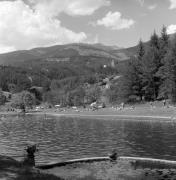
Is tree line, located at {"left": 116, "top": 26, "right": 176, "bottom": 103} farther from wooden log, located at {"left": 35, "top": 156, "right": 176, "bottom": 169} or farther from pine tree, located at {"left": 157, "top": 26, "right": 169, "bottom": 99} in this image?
wooden log, located at {"left": 35, "top": 156, "right": 176, "bottom": 169}

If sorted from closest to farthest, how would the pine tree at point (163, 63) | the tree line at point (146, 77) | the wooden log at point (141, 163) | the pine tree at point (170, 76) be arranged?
the wooden log at point (141, 163)
the pine tree at point (170, 76)
the pine tree at point (163, 63)
the tree line at point (146, 77)

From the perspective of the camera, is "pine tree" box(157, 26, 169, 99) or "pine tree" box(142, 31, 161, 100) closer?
"pine tree" box(157, 26, 169, 99)

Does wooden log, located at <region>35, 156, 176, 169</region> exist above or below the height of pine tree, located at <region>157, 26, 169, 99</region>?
below

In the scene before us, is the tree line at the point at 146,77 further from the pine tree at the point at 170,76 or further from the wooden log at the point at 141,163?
the wooden log at the point at 141,163

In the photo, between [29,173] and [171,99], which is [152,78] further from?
[29,173]

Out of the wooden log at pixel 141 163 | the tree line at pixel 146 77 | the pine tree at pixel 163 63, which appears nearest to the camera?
the wooden log at pixel 141 163

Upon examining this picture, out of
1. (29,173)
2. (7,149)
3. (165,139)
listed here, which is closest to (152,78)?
(165,139)

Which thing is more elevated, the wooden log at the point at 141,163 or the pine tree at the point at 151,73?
the pine tree at the point at 151,73

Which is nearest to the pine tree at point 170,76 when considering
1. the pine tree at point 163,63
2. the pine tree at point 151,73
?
the pine tree at point 163,63

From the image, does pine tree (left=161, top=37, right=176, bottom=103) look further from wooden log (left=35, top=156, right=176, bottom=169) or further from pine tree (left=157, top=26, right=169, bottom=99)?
wooden log (left=35, top=156, right=176, bottom=169)

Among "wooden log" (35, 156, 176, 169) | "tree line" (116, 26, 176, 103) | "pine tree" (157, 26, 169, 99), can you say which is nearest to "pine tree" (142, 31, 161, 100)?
"tree line" (116, 26, 176, 103)

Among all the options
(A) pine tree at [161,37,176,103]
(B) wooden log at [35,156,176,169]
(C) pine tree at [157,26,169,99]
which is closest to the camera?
(B) wooden log at [35,156,176,169]

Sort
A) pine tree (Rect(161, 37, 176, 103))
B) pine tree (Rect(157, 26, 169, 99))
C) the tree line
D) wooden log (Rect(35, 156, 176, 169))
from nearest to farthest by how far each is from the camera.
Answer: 1. wooden log (Rect(35, 156, 176, 169))
2. pine tree (Rect(161, 37, 176, 103))
3. pine tree (Rect(157, 26, 169, 99))
4. the tree line

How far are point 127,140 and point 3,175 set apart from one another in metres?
28.1
